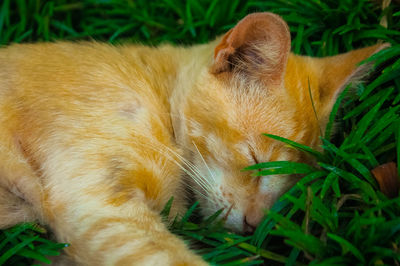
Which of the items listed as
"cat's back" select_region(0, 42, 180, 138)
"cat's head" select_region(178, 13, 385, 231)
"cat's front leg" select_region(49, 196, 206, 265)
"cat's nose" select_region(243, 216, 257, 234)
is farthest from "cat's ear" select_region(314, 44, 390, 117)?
"cat's front leg" select_region(49, 196, 206, 265)

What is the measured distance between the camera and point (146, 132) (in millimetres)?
2191

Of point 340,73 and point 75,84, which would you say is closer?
point 75,84

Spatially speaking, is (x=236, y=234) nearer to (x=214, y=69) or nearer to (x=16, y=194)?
(x=214, y=69)

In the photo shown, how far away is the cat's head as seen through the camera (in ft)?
7.04

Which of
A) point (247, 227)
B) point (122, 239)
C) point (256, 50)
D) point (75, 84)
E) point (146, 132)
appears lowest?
point (247, 227)

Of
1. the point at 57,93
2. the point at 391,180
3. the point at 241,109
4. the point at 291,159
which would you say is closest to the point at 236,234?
the point at 291,159

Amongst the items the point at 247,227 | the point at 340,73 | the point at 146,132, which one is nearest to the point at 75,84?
the point at 146,132

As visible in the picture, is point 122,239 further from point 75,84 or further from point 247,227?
point 75,84

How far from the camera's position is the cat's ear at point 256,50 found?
2.05 meters

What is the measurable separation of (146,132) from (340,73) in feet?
3.60

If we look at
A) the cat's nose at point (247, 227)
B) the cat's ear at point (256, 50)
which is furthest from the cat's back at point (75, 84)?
the cat's nose at point (247, 227)

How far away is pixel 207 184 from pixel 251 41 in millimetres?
748

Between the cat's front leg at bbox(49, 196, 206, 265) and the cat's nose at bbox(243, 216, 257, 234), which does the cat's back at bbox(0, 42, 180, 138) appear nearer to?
the cat's front leg at bbox(49, 196, 206, 265)

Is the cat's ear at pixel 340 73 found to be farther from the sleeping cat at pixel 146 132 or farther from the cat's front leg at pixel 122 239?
the cat's front leg at pixel 122 239
